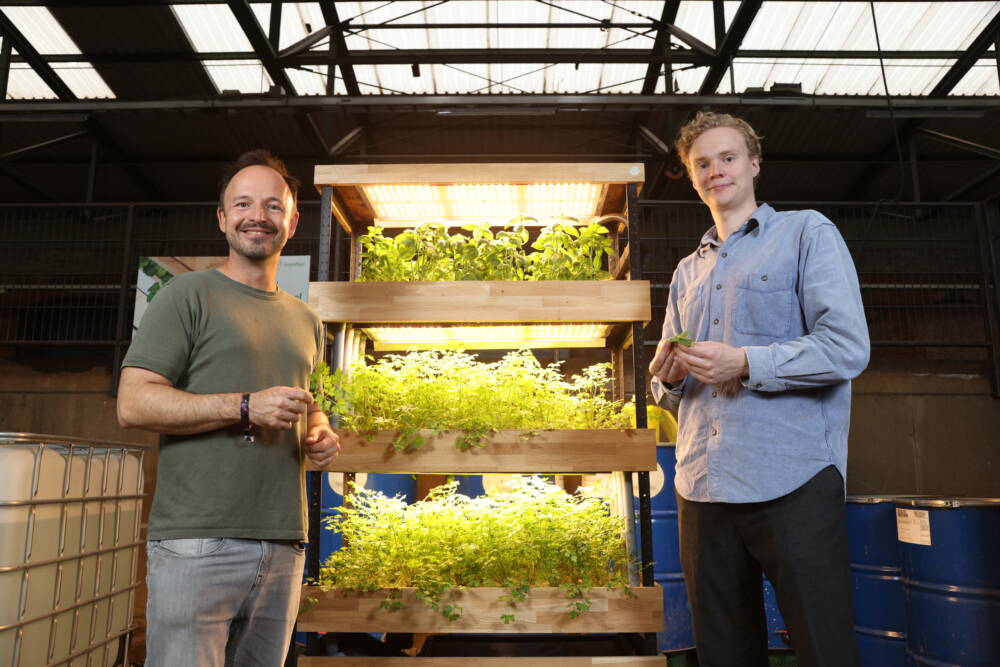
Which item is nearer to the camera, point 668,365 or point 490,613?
point 668,365

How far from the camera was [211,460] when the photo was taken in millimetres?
1619

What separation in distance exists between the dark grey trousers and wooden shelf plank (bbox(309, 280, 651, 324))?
1031 millimetres

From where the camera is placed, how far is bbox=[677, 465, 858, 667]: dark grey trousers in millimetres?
1449

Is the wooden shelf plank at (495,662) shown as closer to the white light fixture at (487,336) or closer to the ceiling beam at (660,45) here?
the white light fixture at (487,336)

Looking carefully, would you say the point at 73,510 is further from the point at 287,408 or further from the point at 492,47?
the point at 492,47

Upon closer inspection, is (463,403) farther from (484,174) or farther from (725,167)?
(725,167)

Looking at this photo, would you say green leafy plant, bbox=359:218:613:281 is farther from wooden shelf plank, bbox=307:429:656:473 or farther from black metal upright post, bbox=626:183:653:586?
wooden shelf plank, bbox=307:429:656:473

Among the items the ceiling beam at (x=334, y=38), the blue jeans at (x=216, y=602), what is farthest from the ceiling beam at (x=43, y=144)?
the blue jeans at (x=216, y=602)

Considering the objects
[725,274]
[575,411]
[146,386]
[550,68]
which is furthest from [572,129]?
[146,386]

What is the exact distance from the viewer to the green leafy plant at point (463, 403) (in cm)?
250

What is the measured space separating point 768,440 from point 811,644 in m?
0.45

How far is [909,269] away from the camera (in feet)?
25.9

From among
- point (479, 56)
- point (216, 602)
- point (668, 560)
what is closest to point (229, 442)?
point (216, 602)

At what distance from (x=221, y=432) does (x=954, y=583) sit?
299 centimetres
